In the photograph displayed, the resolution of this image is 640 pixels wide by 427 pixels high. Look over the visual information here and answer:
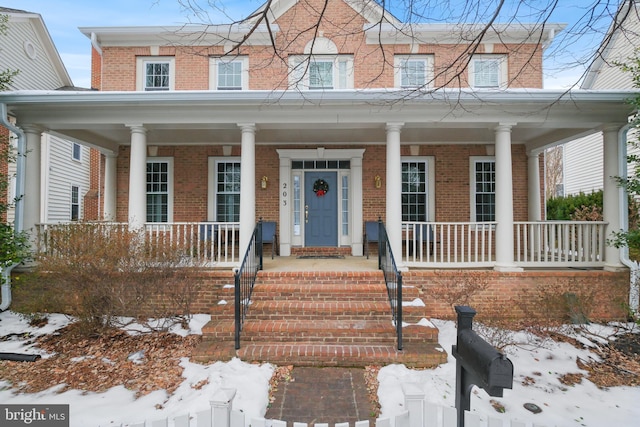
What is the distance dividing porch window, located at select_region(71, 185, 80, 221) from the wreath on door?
1254cm

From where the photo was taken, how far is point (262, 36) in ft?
31.0

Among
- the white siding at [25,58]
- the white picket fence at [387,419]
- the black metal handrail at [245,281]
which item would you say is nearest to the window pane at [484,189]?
the black metal handrail at [245,281]

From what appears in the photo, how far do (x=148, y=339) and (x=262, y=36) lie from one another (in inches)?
327

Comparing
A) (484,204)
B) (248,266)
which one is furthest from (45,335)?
(484,204)

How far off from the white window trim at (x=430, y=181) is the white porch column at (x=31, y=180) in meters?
7.97

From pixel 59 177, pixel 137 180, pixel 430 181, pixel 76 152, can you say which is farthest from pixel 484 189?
pixel 76 152

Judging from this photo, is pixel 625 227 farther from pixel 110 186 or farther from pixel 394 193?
pixel 110 186

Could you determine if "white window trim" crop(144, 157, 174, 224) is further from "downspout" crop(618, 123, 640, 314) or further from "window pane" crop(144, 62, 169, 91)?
"downspout" crop(618, 123, 640, 314)

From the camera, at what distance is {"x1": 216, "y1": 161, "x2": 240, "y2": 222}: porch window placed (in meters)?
8.84

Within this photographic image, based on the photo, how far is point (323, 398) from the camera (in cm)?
348

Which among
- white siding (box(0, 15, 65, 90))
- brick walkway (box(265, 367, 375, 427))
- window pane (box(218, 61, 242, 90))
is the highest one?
white siding (box(0, 15, 65, 90))

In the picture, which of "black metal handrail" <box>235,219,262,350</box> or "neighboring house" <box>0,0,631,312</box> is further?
"neighboring house" <box>0,0,631,312</box>

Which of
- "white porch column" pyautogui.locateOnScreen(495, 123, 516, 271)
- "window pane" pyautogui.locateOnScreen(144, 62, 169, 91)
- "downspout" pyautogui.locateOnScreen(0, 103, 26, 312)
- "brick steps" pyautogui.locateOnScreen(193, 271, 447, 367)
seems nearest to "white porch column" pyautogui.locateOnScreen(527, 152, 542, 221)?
"white porch column" pyautogui.locateOnScreen(495, 123, 516, 271)

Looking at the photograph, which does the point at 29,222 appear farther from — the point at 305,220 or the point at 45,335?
the point at 305,220
